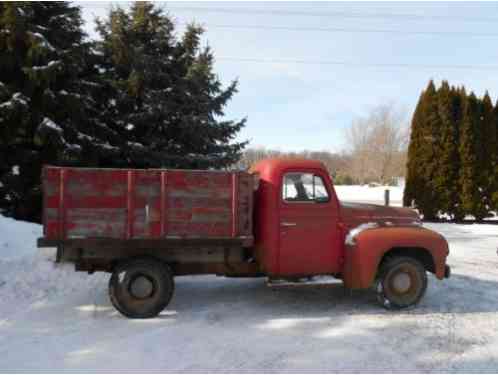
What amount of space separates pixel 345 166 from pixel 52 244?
204 feet

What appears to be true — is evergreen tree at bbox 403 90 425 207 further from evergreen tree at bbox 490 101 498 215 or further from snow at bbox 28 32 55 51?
snow at bbox 28 32 55 51

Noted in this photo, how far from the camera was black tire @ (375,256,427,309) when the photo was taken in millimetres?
5293

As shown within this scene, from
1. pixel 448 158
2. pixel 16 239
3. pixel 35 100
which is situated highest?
pixel 35 100

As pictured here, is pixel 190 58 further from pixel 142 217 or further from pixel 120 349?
pixel 120 349

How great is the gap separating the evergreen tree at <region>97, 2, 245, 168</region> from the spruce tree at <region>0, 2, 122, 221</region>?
4.31 ft

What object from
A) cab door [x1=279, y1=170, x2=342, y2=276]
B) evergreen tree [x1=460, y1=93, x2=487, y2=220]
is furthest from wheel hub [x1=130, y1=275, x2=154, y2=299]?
evergreen tree [x1=460, y1=93, x2=487, y2=220]

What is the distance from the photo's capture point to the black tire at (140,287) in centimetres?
488

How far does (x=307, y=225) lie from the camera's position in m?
5.23

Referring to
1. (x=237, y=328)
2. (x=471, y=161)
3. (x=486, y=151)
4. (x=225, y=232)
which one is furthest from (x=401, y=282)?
(x=486, y=151)

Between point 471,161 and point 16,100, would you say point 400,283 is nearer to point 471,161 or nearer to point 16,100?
point 16,100

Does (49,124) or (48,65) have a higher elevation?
(48,65)

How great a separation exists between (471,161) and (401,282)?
1235 centimetres

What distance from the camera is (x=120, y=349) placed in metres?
3.99

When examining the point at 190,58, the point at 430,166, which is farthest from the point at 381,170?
the point at 190,58
